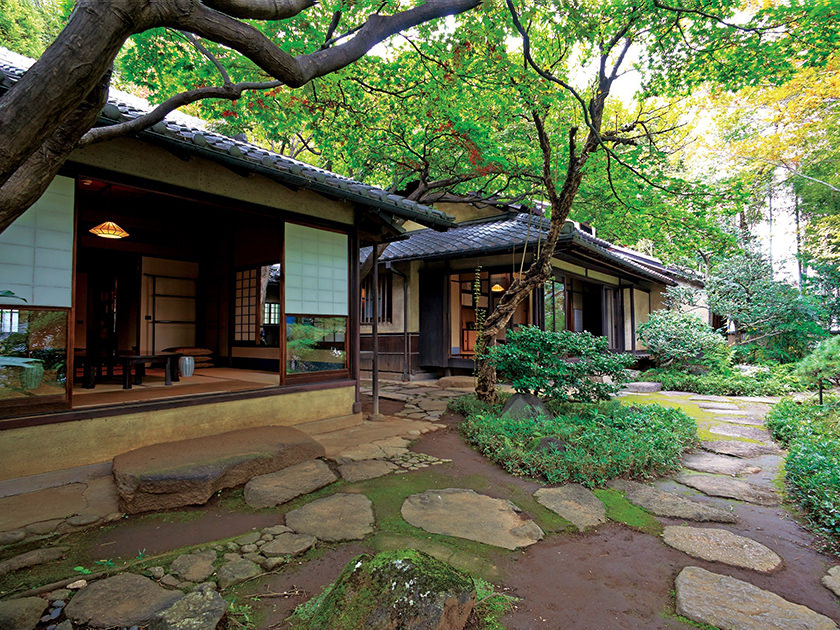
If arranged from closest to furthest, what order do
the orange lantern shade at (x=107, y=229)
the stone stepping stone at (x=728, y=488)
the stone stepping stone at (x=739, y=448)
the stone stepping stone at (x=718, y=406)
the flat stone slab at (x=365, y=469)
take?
the stone stepping stone at (x=728, y=488) → the flat stone slab at (x=365, y=469) → the stone stepping stone at (x=739, y=448) → the orange lantern shade at (x=107, y=229) → the stone stepping stone at (x=718, y=406)

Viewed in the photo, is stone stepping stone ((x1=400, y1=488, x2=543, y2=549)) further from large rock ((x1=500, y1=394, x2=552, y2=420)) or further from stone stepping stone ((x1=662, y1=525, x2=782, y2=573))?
large rock ((x1=500, y1=394, x2=552, y2=420))

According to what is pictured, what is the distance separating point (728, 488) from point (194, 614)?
15.2ft

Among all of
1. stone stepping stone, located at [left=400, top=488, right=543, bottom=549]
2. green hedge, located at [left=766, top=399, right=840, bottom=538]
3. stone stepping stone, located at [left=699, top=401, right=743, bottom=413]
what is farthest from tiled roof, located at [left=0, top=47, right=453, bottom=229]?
stone stepping stone, located at [left=699, top=401, right=743, bottom=413]

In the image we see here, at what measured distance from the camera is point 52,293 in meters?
3.97

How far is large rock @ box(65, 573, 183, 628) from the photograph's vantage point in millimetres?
2045

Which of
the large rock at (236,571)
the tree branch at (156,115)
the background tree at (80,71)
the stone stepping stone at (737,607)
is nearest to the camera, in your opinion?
the background tree at (80,71)

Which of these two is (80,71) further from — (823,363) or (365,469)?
(823,363)

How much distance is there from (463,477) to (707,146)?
770 inches

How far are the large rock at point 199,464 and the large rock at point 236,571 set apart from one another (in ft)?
3.57

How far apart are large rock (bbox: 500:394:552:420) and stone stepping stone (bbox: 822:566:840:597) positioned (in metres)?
3.40

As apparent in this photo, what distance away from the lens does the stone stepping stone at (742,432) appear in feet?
19.8

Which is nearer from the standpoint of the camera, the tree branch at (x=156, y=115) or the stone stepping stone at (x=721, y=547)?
the stone stepping stone at (x=721, y=547)

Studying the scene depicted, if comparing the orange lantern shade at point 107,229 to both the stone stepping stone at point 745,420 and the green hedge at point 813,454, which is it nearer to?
the green hedge at point 813,454

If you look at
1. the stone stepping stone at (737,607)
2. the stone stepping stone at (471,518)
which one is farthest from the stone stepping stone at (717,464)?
the stone stepping stone at (471,518)
